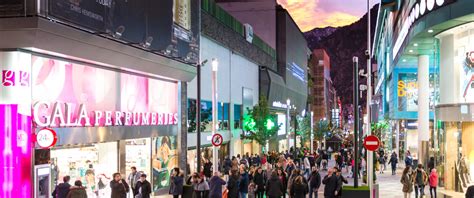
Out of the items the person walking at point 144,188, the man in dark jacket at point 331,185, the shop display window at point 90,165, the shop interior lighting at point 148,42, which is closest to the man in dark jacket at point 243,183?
the man in dark jacket at point 331,185

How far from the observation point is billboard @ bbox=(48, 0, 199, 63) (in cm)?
1806

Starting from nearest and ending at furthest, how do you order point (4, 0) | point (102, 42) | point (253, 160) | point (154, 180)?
point (4, 0) < point (102, 42) < point (154, 180) < point (253, 160)

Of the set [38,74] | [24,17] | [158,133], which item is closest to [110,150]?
[158,133]

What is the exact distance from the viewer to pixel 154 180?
28625mm

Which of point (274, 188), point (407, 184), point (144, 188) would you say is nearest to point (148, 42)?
point (144, 188)

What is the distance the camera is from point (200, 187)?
70.4ft

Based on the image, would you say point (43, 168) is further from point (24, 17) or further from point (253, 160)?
point (253, 160)

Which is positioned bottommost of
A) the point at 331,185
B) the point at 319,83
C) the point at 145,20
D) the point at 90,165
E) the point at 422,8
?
the point at 331,185

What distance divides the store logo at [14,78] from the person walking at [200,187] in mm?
6859

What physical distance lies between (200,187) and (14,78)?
24.5 ft

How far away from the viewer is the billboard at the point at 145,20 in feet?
59.3

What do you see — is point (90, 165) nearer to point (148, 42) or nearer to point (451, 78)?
point (148, 42)

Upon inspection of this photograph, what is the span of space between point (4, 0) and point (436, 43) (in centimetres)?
2277

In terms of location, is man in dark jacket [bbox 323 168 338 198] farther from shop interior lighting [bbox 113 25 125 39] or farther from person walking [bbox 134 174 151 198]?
shop interior lighting [bbox 113 25 125 39]
